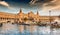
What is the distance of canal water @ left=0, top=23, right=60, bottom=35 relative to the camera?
2.16 meters

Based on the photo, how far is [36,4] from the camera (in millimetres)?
2244

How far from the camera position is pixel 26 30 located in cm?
217

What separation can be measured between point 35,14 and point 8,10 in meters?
0.41

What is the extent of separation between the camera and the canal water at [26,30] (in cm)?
216

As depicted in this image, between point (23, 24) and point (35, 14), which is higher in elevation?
point (35, 14)

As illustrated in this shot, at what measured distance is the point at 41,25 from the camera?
2.20m

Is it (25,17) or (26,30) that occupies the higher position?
(25,17)

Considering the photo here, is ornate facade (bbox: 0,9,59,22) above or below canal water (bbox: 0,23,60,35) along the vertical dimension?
above

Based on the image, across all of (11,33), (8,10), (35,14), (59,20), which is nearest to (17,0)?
(8,10)

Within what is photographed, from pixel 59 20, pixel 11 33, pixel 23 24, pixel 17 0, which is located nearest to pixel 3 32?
pixel 11 33

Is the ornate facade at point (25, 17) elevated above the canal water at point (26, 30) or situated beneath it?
elevated above

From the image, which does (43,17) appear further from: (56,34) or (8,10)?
(8,10)

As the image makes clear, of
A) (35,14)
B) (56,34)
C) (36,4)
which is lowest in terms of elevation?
(56,34)

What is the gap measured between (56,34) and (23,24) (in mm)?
514
